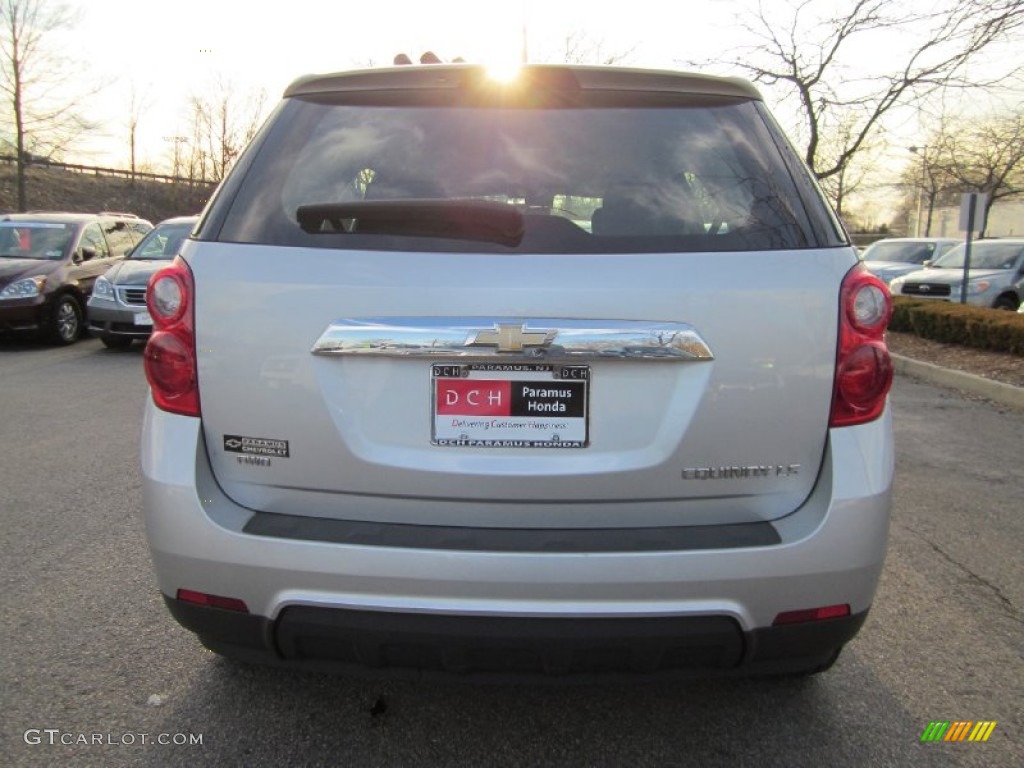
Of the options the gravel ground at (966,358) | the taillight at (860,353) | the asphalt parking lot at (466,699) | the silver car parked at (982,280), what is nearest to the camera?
the taillight at (860,353)

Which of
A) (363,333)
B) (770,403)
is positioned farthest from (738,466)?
(363,333)

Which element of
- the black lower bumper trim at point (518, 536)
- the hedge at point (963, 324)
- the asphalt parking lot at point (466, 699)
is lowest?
the asphalt parking lot at point (466, 699)

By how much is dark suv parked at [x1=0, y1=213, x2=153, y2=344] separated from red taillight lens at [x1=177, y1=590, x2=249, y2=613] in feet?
33.0

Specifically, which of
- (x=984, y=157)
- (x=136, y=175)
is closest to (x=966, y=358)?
(x=984, y=157)

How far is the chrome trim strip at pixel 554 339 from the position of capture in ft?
6.17

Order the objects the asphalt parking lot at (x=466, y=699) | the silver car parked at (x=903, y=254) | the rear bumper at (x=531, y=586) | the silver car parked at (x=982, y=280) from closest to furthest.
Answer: the rear bumper at (x=531, y=586), the asphalt parking lot at (x=466, y=699), the silver car parked at (x=982, y=280), the silver car parked at (x=903, y=254)

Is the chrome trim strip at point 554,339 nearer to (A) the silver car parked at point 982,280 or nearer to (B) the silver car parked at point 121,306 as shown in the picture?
(B) the silver car parked at point 121,306

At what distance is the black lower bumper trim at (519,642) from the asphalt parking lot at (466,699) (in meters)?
0.17

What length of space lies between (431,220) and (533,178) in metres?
0.32

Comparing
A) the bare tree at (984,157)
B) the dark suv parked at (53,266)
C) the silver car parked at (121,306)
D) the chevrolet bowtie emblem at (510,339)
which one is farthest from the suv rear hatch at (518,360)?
the bare tree at (984,157)

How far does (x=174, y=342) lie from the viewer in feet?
6.59

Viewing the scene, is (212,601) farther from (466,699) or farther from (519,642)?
(466,699)

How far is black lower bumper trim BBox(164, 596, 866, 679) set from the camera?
6.10ft

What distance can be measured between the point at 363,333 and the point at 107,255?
1195cm
